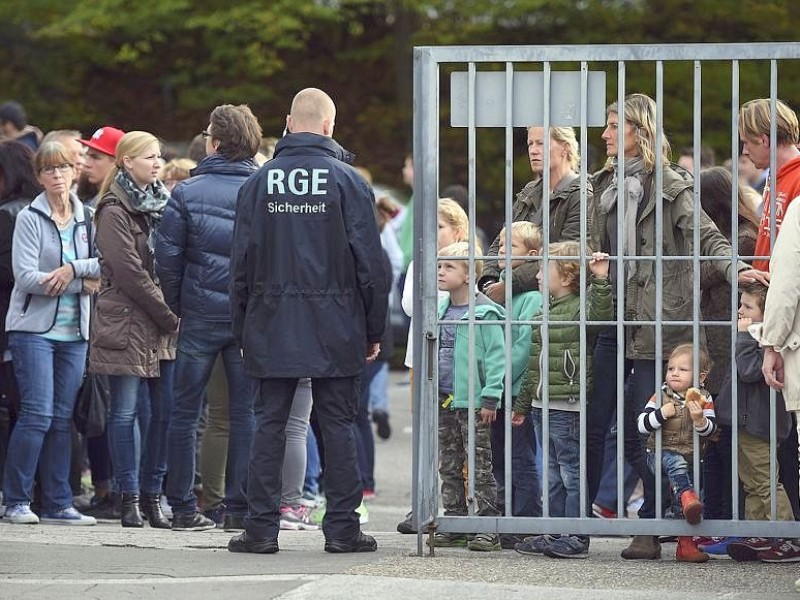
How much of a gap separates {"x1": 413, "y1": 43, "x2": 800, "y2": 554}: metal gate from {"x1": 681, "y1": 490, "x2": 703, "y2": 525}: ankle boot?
0.16ft

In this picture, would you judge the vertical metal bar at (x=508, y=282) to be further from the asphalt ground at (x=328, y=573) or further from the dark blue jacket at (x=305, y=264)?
the dark blue jacket at (x=305, y=264)

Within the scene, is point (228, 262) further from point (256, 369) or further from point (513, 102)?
point (513, 102)

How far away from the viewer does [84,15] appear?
21.0 m

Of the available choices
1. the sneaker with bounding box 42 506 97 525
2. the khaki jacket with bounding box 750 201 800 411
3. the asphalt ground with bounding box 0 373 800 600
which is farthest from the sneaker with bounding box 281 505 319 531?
the khaki jacket with bounding box 750 201 800 411

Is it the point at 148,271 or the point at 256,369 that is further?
the point at 148,271

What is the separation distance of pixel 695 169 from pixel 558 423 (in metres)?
1.28

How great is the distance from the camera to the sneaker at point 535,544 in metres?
7.55

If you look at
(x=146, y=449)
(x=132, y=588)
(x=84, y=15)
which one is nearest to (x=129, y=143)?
(x=146, y=449)

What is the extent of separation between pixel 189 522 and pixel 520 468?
74.9 inches

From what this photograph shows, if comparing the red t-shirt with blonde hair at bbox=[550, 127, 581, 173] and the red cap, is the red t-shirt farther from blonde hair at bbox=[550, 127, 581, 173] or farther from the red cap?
the red cap

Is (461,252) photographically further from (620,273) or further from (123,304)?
(123,304)

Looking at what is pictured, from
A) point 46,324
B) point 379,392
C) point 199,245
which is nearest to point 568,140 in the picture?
point 199,245

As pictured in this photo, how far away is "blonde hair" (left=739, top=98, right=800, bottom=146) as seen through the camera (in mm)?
7230

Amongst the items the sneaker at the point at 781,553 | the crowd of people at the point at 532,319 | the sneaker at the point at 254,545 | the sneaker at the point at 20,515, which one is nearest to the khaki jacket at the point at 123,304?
the crowd of people at the point at 532,319
